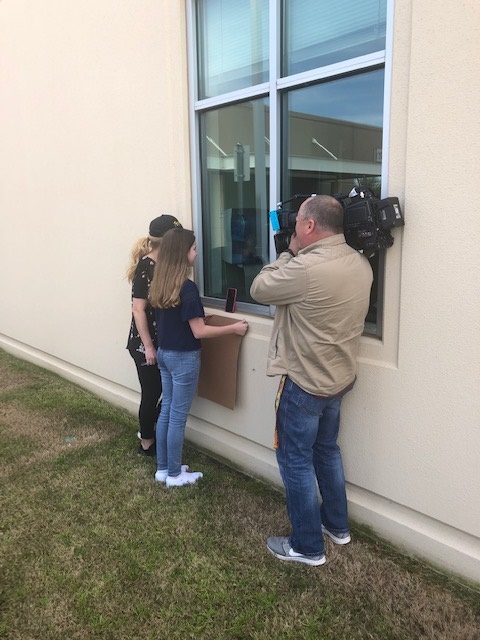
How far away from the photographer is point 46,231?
5637mm

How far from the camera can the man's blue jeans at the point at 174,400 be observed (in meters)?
3.32

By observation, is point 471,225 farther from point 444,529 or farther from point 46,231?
point 46,231

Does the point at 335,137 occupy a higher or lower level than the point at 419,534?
higher

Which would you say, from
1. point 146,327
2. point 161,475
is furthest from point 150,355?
point 161,475

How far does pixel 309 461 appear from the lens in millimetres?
2619

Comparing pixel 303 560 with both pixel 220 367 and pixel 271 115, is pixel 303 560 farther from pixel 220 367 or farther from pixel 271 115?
pixel 271 115

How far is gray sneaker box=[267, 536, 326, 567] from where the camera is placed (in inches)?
105

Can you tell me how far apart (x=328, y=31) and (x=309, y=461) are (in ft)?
7.82

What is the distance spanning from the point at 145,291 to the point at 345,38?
6.37 feet

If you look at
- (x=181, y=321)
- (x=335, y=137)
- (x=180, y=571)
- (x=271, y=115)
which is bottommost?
(x=180, y=571)

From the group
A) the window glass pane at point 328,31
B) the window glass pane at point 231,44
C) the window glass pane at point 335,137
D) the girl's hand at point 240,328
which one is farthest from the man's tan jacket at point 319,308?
the window glass pane at point 231,44

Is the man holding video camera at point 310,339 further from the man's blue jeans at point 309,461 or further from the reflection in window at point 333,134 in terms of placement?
the reflection in window at point 333,134

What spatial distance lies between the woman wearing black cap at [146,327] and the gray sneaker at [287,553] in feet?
4.65

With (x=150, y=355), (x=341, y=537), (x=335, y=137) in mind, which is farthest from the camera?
(x=150, y=355)
